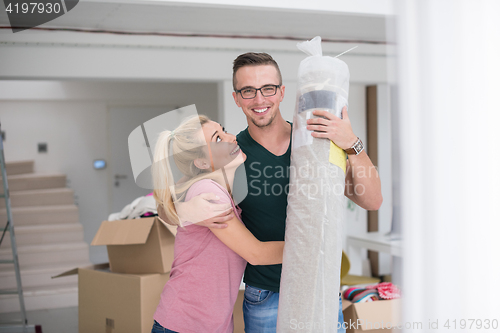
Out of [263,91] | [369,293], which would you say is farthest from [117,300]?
[263,91]

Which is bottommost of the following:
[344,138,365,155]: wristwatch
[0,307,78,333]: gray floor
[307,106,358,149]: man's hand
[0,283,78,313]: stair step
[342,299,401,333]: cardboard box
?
[0,307,78,333]: gray floor

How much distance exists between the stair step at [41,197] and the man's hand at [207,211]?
15.1ft

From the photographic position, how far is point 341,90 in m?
1.17

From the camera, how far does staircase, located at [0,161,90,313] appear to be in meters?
4.00

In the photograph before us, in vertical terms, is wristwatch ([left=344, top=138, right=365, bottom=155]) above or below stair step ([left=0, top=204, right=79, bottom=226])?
above

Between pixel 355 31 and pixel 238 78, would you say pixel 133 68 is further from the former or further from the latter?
pixel 238 78

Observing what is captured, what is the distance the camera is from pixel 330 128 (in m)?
1.12

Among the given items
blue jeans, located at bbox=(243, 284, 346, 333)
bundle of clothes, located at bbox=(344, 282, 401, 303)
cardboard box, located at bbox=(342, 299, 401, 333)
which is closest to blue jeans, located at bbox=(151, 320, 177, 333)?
blue jeans, located at bbox=(243, 284, 346, 333)

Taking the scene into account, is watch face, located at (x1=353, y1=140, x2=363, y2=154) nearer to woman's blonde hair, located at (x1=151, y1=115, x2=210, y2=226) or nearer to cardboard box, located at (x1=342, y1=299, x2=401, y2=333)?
woman's blonde hair, located at (x1=151, y1=115, x2=210, y2=226)

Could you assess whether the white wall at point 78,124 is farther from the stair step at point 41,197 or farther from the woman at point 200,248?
the woman at point 200,248

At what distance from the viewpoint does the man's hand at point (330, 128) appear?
111 centimetres

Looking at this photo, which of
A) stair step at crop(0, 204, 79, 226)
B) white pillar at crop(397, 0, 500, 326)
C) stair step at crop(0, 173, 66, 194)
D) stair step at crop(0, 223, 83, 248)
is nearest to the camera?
white pillar at crop(397, 0, 500, 326)

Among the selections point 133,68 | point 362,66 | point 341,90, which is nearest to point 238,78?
point 341,90

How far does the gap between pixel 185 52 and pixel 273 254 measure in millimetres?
2789
